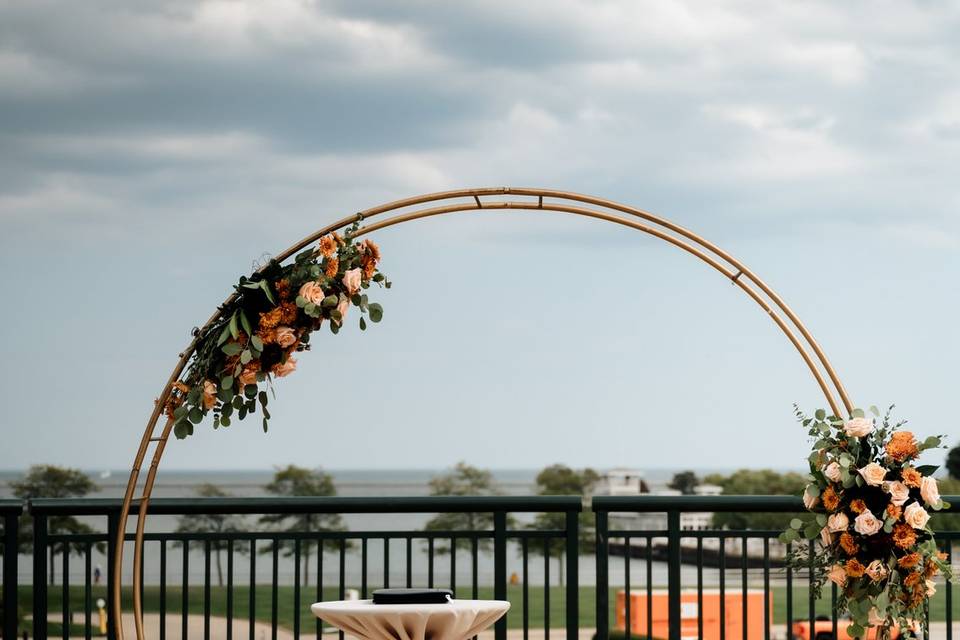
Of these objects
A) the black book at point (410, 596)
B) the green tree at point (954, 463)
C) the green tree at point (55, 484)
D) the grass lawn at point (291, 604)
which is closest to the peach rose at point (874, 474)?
the black book at point (410, 596)

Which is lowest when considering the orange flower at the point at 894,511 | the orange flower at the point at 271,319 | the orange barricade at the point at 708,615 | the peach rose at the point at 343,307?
the orange barricade at the point at 708,615

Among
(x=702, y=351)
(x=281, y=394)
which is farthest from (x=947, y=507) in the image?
(x=702, y=351)

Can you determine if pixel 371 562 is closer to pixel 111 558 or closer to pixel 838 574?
pixel 111 558

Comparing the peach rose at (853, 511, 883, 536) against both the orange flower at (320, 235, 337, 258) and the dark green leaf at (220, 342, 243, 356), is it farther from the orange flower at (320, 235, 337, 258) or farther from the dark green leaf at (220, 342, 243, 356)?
the dark green leaf at (220, 342, 243, 356)

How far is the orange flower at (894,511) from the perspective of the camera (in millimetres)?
4625

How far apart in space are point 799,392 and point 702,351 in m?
7.25

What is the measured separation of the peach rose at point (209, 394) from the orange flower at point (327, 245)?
0.65 m

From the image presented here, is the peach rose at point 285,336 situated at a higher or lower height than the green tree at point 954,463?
higher

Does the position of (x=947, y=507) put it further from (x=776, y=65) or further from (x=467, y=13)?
(x=776, y=65)

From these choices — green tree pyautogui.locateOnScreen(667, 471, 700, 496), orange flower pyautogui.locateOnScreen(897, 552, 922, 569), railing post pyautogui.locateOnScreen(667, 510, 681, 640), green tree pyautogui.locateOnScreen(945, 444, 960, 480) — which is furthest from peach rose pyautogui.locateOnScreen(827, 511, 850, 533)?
green tree pyautogui.locateOnScreen(667, 471, 700, 496)

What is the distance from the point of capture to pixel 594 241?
89188mm

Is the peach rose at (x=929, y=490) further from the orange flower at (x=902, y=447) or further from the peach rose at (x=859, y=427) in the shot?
the peach rose at (x=859, y=427)

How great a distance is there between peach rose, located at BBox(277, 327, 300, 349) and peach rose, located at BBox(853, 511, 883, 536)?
2.20m

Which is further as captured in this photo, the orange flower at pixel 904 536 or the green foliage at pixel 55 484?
the green foliage at pixel 55 484
